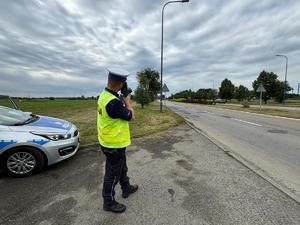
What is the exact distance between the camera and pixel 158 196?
9.73 feet

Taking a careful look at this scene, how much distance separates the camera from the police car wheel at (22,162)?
3695 mm

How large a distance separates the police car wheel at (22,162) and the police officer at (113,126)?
6.86ft

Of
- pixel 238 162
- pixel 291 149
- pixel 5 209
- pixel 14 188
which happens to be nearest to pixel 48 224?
pixel 5 209

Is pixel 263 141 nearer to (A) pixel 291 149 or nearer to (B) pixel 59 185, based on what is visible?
(A) pixel 291 149

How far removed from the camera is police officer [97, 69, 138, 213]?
94.8 inches

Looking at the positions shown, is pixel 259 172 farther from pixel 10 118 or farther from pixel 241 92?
pixel 241 92

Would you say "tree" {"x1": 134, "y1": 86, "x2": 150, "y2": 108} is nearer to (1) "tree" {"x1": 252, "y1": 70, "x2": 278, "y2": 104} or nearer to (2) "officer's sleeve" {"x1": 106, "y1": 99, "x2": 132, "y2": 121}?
(2) "officer's sleeve" {"x1": 106, "y1": 99, "x2": 132, "y2": 121}

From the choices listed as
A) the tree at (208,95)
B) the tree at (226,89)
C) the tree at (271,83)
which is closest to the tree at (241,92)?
the tree at (208,95)

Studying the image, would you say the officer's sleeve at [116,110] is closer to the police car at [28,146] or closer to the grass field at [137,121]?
the police car at [28,146]

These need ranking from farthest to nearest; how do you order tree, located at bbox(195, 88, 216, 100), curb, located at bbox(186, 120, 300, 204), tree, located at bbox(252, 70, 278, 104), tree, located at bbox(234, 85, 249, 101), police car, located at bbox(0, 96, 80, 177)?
tree, located at bbox(234, 85, 249, 101), tree, located at bbox(195, 88, 216, 100), tree, located at bbox(252, 70, 278, 104), police car, located at bbox(0, 96, 80, 177), curb, located at bbox(186, 120, 300, 204)

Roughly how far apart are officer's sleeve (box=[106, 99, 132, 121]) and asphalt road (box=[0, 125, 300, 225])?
134 cm

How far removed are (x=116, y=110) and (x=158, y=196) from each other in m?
1.58

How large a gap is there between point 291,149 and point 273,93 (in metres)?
43.4

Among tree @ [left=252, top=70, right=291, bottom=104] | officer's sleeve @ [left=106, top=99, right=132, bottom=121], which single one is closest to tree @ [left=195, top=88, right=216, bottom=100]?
tree @ [left=252, top=70, right=291, bottom=104]
